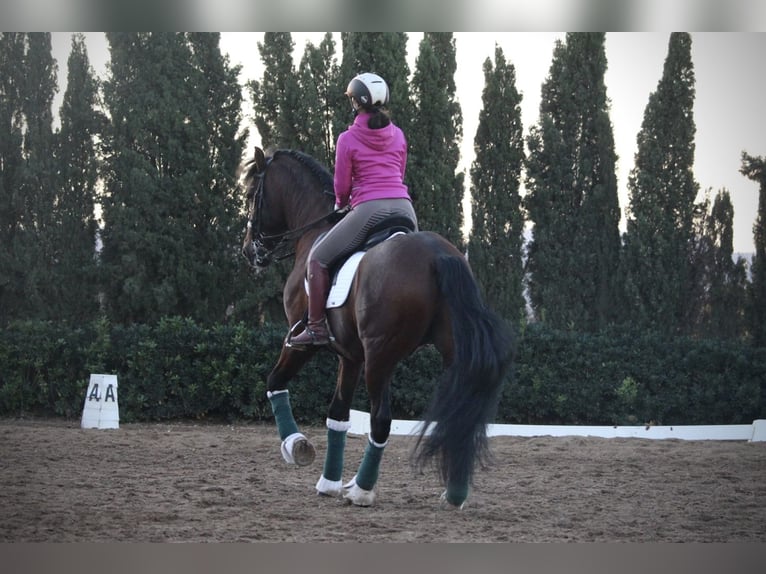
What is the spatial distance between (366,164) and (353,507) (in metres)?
2.21

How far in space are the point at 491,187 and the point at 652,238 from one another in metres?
2.34

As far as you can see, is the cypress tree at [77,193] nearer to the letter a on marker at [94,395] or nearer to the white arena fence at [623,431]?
the letter a on marker at [94,395]

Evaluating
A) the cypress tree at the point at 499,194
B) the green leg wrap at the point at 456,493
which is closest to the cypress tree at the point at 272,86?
the cypress tree at the point at 499,194

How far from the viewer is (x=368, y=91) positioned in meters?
5.93

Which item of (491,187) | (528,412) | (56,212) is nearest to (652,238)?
(491,187)

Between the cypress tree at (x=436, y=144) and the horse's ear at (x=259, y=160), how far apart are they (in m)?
5.36

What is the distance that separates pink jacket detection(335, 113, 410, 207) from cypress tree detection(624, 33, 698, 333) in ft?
23.5

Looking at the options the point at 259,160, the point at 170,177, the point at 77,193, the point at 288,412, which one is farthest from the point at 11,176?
the point at 288,412

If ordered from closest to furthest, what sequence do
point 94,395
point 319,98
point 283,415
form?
point 283,415 < point 94,395 < point 319,98

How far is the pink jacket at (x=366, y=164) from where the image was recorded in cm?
598

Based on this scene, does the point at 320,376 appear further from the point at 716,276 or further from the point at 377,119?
the point at 716,276

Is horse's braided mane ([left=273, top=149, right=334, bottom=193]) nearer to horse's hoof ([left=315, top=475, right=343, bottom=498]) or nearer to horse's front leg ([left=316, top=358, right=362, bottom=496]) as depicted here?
horse's front leg ([left=316, top=358, right=362, bottom=496])

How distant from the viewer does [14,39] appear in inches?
506

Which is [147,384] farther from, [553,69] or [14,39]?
[553,69]
